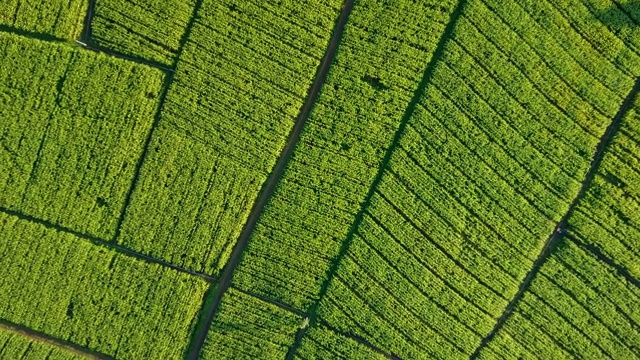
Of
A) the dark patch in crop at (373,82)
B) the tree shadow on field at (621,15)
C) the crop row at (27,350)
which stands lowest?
the crop row at (27,350)

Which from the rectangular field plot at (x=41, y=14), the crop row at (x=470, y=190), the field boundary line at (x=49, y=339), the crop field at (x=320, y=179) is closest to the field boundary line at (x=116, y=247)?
the crop field at (x=320, y=179)

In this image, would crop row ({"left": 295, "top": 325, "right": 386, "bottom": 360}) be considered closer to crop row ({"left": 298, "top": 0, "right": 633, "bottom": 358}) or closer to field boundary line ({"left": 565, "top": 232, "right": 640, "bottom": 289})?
crop row ({"left": 298, "top": 0, "right": 633, "bottom": 358})

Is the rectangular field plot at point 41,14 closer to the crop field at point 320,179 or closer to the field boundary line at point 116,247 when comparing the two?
the crop field at point 320,179

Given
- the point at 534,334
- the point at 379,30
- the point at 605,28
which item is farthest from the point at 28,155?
the point at 605,28

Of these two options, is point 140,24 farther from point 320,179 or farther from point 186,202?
point 320,179

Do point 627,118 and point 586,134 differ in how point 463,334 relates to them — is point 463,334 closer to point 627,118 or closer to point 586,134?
point 586,134

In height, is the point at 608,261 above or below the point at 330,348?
above

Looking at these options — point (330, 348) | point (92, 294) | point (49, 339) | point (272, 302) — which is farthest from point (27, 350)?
point (330, 348)
